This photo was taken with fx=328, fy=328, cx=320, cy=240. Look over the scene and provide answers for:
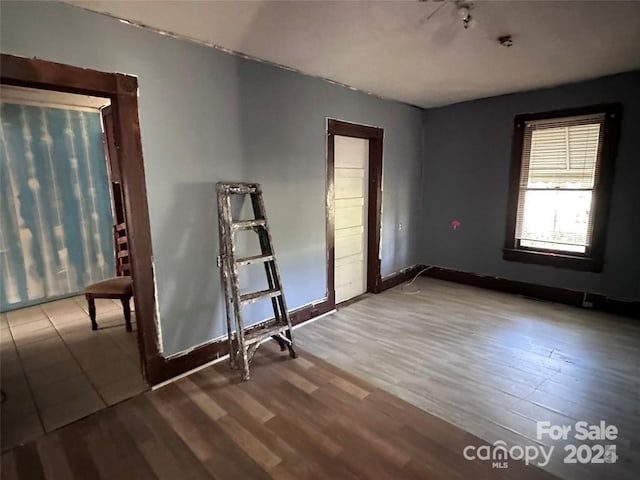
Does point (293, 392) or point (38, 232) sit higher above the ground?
point (38, 232)

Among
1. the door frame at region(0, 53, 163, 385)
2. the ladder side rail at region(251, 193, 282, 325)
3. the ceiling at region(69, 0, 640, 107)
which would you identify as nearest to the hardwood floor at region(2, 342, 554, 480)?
the door frame at region(0, 53, 163, 385)

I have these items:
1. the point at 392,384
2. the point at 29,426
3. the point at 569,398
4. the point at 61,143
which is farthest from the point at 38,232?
the point at 569,398

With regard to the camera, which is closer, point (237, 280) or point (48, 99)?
point (237, 280)

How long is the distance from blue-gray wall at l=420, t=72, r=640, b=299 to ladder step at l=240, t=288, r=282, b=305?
3.04 m

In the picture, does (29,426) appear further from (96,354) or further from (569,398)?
(569,398)

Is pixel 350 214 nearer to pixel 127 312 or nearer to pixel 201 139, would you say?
pixel 201 139

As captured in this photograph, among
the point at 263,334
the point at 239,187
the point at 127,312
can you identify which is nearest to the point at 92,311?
the point at 127,312

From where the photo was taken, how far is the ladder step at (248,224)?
2504mm

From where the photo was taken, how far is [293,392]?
90.2 inches

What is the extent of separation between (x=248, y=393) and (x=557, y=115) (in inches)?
168

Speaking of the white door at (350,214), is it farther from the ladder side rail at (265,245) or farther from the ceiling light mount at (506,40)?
the ceiling light mount at (506,40)

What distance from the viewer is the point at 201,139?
8.05ft

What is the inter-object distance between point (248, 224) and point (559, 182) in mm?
3584

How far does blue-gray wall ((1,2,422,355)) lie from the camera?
1920 mm
